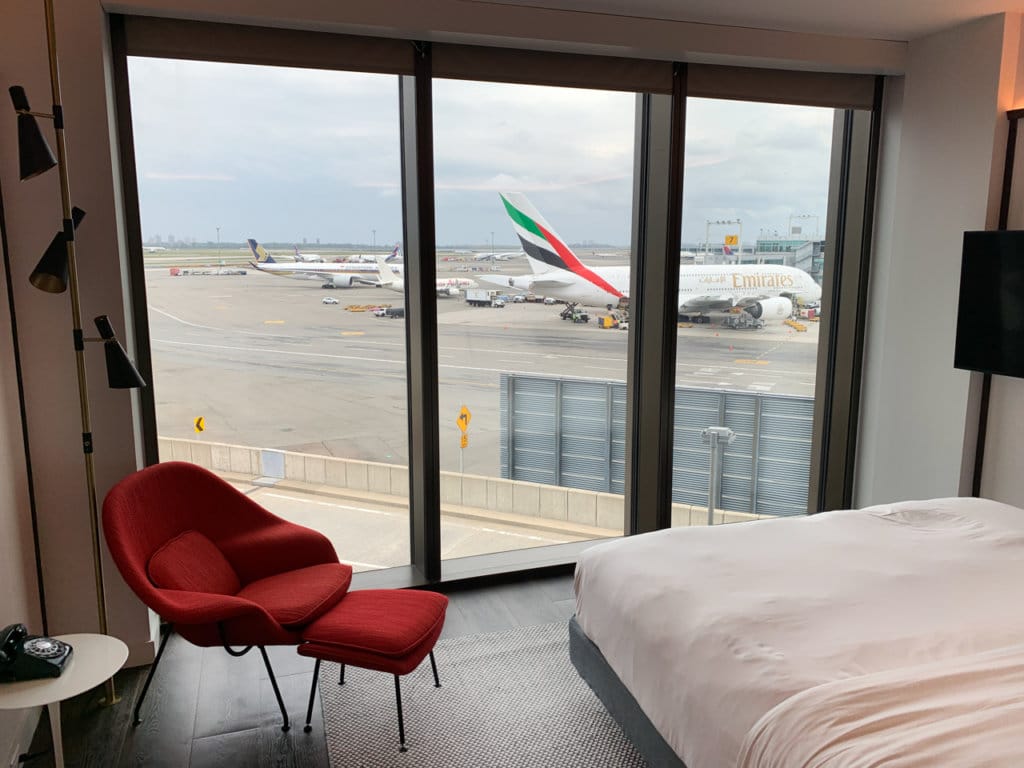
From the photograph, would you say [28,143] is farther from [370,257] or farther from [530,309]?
[530,309]

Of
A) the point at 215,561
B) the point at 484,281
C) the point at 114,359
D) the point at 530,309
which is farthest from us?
→ the point at 530,309

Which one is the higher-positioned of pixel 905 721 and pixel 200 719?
pixel 905 721

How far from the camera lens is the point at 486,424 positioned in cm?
394

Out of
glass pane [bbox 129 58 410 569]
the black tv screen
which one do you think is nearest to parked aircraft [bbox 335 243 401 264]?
glass pane [bbox 129 58 410 569]

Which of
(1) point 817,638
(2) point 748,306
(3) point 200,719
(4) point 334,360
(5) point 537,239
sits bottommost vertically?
(3) point 200,719

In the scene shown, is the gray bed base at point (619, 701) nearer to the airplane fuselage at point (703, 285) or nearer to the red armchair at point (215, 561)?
the red armchair at point (215, 561)

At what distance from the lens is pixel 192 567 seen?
2.76 metres

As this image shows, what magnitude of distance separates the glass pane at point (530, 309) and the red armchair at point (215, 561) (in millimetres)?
1050

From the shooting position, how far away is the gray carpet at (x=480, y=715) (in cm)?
253

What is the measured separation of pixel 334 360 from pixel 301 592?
4.14ft

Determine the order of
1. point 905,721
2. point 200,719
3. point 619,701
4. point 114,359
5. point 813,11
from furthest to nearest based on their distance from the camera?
1. point 813,11
2. point 200,719
3. point 114,359
4. point 619,701
5. point 905,721

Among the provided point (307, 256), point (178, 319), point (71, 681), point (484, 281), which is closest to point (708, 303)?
point (484, 281)

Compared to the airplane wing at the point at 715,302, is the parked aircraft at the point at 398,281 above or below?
above

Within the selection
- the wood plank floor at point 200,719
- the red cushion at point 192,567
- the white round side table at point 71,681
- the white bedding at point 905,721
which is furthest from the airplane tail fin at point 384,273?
the white bedding at point 905,721
